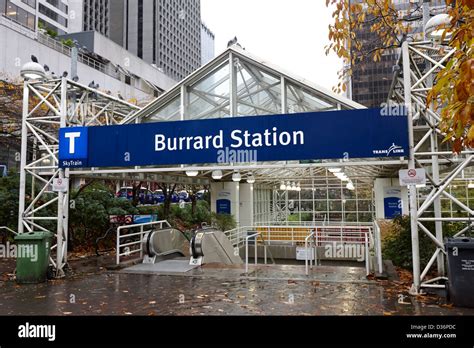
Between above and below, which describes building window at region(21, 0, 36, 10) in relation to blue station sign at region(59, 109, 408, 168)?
above

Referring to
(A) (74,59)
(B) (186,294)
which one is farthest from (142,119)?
(B) (186,294)

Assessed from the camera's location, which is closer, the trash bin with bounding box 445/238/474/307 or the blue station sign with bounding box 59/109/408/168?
the trash bin with bounding box 445/238/474/307

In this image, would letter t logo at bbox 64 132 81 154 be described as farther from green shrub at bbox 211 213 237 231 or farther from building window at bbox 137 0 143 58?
building window at bbox 137 0 143 58

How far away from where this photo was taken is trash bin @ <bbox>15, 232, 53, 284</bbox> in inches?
356

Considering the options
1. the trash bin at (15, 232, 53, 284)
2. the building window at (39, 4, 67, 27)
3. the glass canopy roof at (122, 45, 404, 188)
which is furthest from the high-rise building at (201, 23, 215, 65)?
the trash bin at (15, 232, 53, 284)

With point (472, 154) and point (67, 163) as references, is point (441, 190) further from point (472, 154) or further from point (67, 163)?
point (67, 163)

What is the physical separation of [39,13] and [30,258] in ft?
222

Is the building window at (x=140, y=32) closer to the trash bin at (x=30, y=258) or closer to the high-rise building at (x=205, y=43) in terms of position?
the high-rise building at (x=205, y=43)

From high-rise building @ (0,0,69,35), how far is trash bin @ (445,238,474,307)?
158ft

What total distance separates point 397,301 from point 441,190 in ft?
7.59

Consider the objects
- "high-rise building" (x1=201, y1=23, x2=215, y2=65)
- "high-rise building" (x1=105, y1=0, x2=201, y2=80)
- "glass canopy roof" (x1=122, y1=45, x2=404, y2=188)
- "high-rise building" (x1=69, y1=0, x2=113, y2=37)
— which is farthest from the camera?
"high-rise building" (x1=201, y1=23, x2=215, y2=65)

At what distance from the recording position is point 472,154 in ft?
24.7

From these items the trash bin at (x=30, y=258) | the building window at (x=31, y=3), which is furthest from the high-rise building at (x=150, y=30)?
the trash bin at (x=30, y=258)

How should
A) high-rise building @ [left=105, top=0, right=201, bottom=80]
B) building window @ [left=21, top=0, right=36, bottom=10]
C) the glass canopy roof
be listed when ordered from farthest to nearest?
high-rise building @ [left=105, top=0, right=201, bottom=80] → building window @ [left=21, top=0, right=36, bottom=10] → the glass canopy roof
